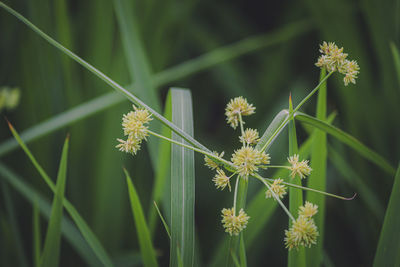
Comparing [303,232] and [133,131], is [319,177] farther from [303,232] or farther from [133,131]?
[133,131]

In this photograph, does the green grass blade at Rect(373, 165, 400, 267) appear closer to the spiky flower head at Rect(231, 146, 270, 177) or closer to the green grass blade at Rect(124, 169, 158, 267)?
the spiky flower head at Rect(231, 146, 270, 177)

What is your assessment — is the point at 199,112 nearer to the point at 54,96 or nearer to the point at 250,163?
the point at 54,96

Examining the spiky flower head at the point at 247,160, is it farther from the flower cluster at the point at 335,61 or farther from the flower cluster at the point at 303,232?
the flower cluster at the point at 335,61

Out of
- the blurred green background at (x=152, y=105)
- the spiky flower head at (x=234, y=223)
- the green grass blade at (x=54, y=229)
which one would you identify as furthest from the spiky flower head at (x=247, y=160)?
the blurred green background at (x=152, y=105)

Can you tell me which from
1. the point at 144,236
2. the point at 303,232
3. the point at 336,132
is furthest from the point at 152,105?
the point at 303,232

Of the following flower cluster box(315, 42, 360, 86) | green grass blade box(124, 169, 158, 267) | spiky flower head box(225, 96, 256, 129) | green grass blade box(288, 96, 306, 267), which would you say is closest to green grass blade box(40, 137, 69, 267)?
green grass blade box(124, 169, 158, 267)
